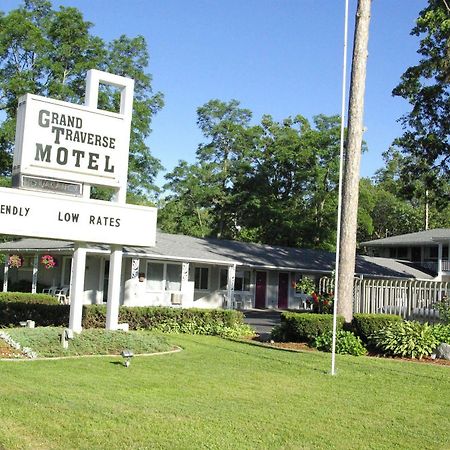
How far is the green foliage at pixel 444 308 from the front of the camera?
54.0 ft

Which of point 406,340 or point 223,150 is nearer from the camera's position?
point 406,340

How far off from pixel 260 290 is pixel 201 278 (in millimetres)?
4834

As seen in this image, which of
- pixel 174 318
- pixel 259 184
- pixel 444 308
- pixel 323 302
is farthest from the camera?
pixel 259 184

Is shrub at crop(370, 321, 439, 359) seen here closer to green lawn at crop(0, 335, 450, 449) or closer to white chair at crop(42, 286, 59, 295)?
green lawn at crop(0, 335, 450, 449)

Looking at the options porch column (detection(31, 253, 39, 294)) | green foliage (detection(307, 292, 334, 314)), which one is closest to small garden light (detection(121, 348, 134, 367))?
green foliage (detection(307, 292, 334, 314))

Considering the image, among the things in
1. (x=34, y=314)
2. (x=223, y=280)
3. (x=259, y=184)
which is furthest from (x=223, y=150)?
(x=34, y=314)

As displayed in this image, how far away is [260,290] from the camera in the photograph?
3606cm

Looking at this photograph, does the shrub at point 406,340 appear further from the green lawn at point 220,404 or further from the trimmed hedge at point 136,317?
A: the trimmed hedge at point 136,317

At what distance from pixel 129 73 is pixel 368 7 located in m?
20.4

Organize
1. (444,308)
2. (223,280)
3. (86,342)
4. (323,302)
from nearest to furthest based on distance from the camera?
(86,342) → (444,308) → (323,302) → (223,280)

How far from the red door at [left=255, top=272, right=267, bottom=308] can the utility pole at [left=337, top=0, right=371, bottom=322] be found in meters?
18.6

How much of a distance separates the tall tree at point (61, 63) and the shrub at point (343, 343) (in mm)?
20066

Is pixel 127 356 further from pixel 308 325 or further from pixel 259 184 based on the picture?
pixel 259 184

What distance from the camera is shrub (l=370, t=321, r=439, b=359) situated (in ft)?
47.9
